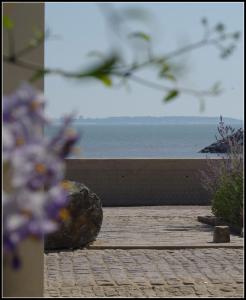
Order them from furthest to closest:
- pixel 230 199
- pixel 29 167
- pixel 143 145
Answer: pixel 143 145 → pixel 230 199 → pixel 29 167

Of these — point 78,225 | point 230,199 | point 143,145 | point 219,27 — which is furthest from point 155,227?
point 143,145

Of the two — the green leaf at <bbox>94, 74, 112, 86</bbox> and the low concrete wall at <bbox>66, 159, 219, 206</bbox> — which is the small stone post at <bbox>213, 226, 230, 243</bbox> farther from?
the green leaf at <bbox>94, 74, 112, 86</bbox>

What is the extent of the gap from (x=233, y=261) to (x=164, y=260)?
0.64m

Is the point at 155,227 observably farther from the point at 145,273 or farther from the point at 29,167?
the point at 29,167

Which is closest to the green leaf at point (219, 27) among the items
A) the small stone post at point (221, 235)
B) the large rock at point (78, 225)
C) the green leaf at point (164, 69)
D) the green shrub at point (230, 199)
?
the green leaf at point (164, 69)

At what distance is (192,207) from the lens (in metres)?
14.8

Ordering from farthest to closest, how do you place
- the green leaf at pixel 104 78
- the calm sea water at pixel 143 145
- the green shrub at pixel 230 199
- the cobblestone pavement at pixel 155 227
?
1. the calm sea water at pixel 143 145
2. the green shrub at pixel 230 199
3. the cobblestone pavement at pixel 155 227
4. the green leaf at pixel 104 78

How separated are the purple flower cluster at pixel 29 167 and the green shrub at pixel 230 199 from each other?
9.44 metres

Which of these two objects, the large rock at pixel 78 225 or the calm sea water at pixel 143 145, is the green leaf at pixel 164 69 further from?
the large rock at pixel 78 225

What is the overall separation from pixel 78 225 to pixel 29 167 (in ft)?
24.3

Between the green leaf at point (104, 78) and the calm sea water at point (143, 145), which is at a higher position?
the green leaf at point (104, 78)

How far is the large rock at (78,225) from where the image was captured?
891 centimetres

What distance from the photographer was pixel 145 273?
746 cm

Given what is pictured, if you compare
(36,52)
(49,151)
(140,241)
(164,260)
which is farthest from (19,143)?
(140,241)
